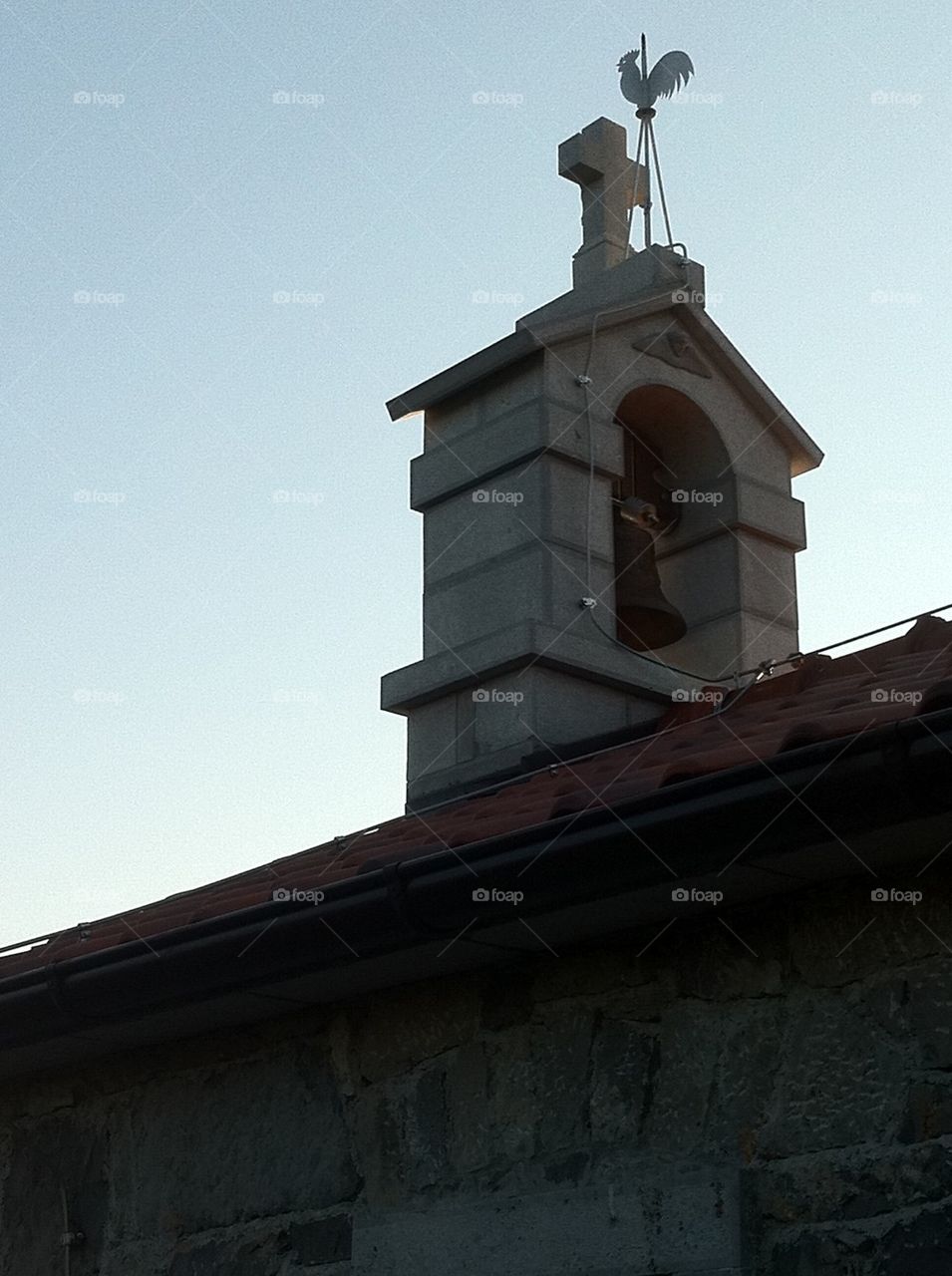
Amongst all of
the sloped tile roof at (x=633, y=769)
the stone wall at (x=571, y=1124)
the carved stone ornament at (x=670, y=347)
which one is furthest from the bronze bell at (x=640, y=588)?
the stone wall at (x=571, y=1124)

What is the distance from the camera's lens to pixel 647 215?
25.3ft

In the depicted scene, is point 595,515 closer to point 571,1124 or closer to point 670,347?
point 670,347

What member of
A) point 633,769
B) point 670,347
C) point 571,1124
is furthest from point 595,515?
point 571,1124

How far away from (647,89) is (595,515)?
1970 mm

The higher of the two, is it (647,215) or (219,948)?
(647,215)

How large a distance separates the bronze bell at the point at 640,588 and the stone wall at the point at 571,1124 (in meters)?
2.77

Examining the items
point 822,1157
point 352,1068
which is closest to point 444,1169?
point 352,1068

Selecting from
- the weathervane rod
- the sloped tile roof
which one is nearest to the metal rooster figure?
the weathervane rod

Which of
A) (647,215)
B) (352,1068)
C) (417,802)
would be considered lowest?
(352,1068)

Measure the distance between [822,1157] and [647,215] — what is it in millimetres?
4979

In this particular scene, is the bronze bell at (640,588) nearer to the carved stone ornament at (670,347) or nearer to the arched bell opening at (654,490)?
the arched bell opening at (654,490)

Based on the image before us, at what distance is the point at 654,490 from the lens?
25.2 ft

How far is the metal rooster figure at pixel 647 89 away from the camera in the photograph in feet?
24.8

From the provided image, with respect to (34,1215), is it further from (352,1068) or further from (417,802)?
(417,802)
